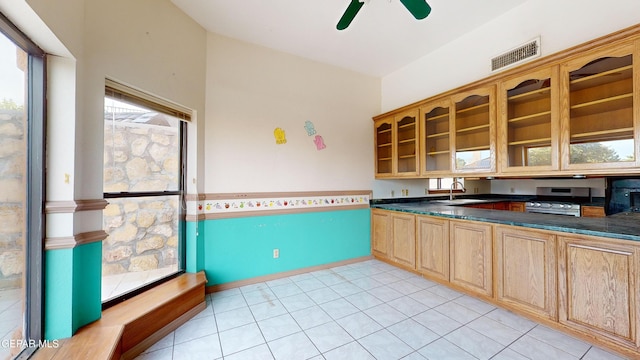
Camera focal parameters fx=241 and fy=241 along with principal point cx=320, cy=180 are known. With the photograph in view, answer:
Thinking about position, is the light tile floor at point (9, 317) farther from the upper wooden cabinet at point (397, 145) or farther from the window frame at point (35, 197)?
the upper wooden cabinet at point (397, 145)

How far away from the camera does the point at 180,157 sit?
8.27 ft

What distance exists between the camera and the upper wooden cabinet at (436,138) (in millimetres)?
2873

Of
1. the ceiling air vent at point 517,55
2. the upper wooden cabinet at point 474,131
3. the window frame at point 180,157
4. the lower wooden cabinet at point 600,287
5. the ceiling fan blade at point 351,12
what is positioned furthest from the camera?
the upper wooden cabinet at point 474,131

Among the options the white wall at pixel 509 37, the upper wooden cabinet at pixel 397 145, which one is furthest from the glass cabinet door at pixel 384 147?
the white wall at pixel 509 37

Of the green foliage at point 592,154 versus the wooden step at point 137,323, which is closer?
the wooden step at point 137,323

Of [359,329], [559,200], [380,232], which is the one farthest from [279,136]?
[559,200]

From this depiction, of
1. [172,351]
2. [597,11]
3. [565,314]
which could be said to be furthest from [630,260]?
[172,351]

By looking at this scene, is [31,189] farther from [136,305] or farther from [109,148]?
[136,305]

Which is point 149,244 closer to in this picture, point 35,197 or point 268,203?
point 35,197

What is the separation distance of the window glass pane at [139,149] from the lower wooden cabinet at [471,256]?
9.88ft

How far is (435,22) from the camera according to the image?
2578mm

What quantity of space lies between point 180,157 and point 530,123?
3397 mm

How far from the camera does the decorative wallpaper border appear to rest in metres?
2.61

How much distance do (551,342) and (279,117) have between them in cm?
325
